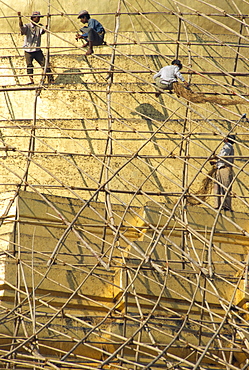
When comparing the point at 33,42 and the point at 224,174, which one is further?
the point at 33,42

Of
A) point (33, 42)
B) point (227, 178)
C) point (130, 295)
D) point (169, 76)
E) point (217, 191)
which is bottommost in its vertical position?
point (130, 295)

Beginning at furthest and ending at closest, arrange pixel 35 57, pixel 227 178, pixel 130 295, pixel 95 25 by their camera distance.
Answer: pixel 35 57, pixel 95 25, pixel 227 178, pixel 130 295

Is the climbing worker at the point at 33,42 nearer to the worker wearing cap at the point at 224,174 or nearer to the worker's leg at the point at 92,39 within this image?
the worker's leg at the point at 92,39

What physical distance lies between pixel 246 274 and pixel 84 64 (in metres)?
5.96

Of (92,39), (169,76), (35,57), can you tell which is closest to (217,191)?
(169,76)

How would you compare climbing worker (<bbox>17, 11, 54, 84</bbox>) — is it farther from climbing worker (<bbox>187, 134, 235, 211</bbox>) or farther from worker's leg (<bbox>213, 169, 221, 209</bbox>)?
worker's leg (<bbox>213, 169, 221, 209</bbox>)

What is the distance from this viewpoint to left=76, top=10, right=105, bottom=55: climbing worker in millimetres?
14547

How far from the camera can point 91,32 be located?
14508mm

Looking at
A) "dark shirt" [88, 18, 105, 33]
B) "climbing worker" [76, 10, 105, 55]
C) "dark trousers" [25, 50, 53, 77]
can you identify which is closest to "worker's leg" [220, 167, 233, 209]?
"climbing worker" [76, 10, 105, 55]

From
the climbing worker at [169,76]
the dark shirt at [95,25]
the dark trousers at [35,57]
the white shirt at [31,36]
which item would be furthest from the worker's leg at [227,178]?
the white shirt at [31,36]

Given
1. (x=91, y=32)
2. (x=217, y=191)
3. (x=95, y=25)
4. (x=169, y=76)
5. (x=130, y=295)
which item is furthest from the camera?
(x=95, y=25)

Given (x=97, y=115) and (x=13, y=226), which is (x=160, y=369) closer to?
(x=13, y=226)

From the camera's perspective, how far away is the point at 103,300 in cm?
1172

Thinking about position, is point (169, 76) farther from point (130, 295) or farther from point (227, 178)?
point (130, 295)
